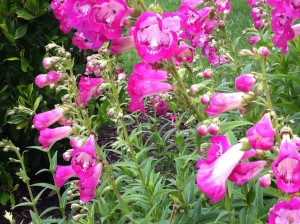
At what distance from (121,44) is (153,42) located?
0.53ft

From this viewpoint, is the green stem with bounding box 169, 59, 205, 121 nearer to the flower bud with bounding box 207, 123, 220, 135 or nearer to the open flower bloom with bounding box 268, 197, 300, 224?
the flower bud with bounding box 207, 123, 220, 135

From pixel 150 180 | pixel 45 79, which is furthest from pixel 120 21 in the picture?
pixel 150 180

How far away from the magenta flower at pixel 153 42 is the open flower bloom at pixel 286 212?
0.62 metres

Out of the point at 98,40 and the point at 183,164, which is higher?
the point at 98,40

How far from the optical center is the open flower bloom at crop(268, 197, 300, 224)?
1.48 metres

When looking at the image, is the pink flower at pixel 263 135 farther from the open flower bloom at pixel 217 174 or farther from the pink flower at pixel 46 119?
the pink flower at pixel 46 119

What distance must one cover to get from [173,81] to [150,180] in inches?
42.9

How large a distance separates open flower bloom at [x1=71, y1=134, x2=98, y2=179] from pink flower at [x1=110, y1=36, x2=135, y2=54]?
546mm

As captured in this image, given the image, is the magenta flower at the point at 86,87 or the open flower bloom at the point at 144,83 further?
the magenta flower at the point at 86,87

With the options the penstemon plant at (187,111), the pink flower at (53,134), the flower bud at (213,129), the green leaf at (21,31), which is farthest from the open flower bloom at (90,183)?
the green leaf at (21,31)

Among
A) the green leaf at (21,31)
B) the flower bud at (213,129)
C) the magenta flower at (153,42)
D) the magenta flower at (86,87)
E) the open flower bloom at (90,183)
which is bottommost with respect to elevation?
the green leaf at (21,31)

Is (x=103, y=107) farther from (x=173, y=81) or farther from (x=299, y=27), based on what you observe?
(x=299, y=27)

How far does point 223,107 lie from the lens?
1759mm

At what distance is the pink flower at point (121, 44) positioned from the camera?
192 cm
